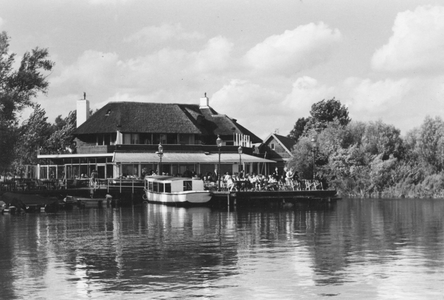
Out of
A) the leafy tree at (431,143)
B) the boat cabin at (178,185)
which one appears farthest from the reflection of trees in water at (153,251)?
the leafy tree at (431,143)

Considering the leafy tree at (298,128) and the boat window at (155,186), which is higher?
the leafy tree at (298,128)

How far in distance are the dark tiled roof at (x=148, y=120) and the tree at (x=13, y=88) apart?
23.8 m

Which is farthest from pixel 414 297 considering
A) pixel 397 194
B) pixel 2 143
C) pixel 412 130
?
pixel 412 130

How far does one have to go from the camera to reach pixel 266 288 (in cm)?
2230

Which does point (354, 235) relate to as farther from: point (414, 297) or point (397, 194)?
point (397, 194)

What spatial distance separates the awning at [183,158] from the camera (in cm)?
8731

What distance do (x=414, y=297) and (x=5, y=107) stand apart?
163 ft

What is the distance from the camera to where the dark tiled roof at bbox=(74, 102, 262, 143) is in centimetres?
9412

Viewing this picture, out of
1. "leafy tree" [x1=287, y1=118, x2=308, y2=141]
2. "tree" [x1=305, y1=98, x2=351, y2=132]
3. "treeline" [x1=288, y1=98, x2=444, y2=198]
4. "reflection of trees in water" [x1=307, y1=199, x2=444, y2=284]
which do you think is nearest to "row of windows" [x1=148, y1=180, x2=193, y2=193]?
"reflection of trees in water" [x1=307, y1=199, x2=444, y2=284]

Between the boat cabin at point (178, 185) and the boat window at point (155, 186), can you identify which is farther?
the boat window at point (155, 186)

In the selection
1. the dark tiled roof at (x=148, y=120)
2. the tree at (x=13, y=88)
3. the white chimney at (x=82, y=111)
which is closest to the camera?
the tree at (x=13, y=88)

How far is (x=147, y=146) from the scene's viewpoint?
304 feet

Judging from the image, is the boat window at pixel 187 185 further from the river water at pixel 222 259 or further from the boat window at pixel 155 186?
→ the river water at pixel 222 259

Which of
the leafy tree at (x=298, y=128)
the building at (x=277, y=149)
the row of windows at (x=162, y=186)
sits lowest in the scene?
the row of windows at (x=162, y=186)
